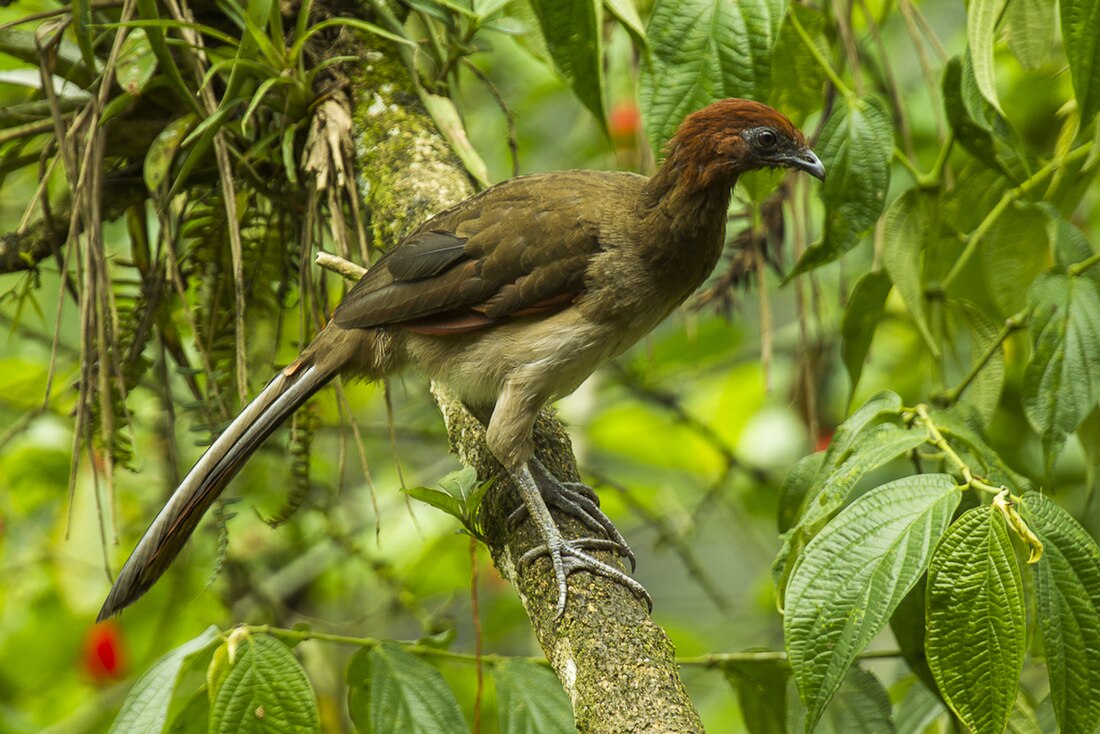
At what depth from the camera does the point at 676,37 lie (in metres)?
2.21

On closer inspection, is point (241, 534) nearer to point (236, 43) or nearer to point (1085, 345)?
point (236, 43)

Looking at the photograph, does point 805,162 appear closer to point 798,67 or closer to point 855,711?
point 798,67

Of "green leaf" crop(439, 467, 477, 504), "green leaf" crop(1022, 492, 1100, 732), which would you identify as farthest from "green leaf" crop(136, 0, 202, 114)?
"green leaf" crop(1022, 492, 1100, 732)

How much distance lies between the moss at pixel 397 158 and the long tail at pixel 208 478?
41cm

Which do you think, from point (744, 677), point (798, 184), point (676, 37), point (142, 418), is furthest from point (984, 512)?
point (142, 418)

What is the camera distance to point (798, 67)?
97.4 inches

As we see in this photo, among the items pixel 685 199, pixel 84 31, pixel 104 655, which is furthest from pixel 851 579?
pixel 104 655

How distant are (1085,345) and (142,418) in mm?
3080

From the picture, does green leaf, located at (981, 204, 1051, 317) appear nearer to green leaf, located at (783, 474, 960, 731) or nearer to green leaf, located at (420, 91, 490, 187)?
green leaf, located at (783, 474, 960, 731)

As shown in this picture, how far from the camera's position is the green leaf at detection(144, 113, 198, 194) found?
2.67m

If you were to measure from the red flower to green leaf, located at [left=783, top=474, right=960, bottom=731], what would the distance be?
8.66 ft

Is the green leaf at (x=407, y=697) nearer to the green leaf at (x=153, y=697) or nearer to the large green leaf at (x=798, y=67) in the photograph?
the green leaf at (x=153, y=697)

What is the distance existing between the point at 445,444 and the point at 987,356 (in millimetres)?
2342

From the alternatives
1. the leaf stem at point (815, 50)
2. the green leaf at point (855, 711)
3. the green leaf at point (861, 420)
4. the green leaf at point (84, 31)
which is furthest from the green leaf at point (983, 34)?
the green leaf at point (84, 31)
